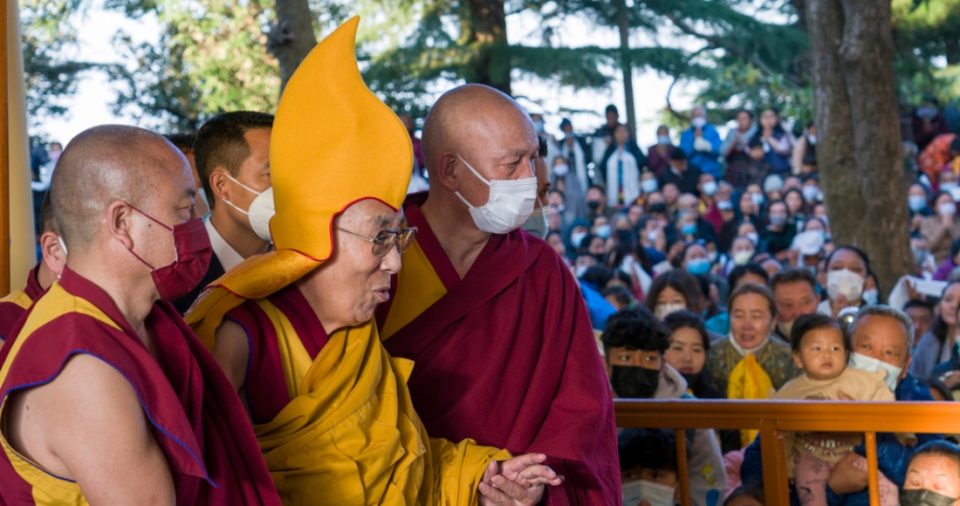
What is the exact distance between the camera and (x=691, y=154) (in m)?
13.3

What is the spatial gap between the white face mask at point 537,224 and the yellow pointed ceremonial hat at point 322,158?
0.87 metres

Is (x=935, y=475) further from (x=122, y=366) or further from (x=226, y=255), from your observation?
(x=122, y=366)

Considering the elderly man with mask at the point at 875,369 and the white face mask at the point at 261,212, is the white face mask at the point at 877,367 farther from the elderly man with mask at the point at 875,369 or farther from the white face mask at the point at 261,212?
the white face mask at the point at 261,212

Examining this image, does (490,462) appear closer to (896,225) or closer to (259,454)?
(259,454)

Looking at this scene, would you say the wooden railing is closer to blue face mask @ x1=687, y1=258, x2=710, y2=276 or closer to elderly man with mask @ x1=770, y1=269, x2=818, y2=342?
elderly man with mask @ x1=770, y1=269, x2=818, y2=342

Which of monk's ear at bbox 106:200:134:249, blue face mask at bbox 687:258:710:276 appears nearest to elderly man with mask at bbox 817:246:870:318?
blue face mask at bbox 687:258:710:276

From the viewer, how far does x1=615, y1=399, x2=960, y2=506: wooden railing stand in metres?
3.40

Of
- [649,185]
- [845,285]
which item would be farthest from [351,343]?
[649,185]

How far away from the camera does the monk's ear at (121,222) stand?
6.63 feet

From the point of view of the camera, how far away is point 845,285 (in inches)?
289

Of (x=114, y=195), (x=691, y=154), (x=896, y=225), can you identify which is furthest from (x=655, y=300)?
(x=691, y=154)

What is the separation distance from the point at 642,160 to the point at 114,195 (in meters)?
11.8

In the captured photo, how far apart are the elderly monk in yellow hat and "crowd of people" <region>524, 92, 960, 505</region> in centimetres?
94

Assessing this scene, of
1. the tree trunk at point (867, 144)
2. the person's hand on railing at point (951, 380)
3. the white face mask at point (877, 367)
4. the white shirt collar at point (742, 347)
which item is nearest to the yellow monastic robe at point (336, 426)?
the white face mask at point (877, 367)
